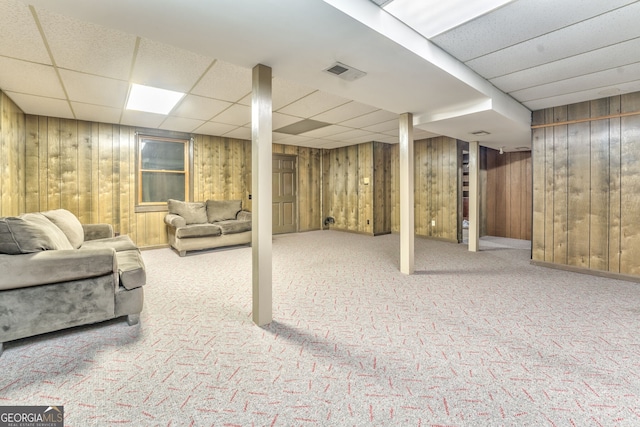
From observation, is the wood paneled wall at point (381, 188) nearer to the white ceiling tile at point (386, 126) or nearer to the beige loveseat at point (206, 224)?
the white ceiling tile at point (386, 126)

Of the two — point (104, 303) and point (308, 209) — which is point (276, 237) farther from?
point (104, 303)

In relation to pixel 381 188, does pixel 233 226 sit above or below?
below

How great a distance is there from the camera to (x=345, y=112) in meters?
4.56

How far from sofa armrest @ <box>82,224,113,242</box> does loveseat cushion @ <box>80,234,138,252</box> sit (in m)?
0.14

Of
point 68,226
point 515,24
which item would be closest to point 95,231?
point 68,226

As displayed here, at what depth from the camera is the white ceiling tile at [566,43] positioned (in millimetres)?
2121

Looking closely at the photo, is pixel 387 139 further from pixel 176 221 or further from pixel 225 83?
pixel 176 221

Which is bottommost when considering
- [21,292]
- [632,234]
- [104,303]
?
[104,303]

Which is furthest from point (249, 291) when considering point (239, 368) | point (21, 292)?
point (21, 292)

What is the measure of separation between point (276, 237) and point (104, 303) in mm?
4914

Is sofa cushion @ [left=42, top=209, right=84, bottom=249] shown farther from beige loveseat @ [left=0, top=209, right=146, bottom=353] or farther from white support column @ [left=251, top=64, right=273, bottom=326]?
white support column @ [left=251, top=64, right=273, bottom=326]

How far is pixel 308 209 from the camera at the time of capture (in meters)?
8.20

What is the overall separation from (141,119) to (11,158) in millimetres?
1730

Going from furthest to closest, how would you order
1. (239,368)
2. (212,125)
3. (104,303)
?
(212,125)
(104,303)
(239,368)
